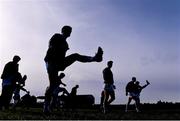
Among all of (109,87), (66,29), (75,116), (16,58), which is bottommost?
(75,116)

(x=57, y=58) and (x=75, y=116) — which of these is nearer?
(x=75, y=116)

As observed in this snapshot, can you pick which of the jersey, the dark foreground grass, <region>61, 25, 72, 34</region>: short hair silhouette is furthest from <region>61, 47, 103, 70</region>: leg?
the dark foreground grass

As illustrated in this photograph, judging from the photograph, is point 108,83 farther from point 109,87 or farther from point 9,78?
point 9,78

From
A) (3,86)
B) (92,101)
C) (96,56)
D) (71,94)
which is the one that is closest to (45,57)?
(96,56)

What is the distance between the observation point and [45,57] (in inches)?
401

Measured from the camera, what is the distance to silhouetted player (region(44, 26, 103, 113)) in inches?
390

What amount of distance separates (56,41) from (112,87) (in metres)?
6.41

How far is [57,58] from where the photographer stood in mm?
10016

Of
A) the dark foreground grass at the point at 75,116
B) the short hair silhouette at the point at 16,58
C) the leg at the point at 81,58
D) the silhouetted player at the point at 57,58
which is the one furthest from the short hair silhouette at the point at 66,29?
the short hair silhouette at the point at 16,58

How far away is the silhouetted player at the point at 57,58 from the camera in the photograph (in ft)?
32.5

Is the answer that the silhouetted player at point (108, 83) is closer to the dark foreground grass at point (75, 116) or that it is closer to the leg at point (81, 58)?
the dark foreground grass at point (75, 116)

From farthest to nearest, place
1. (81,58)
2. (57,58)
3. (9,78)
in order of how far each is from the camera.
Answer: (9,78) → (57,58) → (81,58)

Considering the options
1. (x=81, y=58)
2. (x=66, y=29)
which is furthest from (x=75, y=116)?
(x=66, y=29)

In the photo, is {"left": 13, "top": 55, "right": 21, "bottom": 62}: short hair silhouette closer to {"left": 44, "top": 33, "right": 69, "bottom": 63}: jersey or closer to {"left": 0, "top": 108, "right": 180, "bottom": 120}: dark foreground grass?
{"left": 0, "top": 108, "right": 180, "bottom": 120}: dark foreground grass
